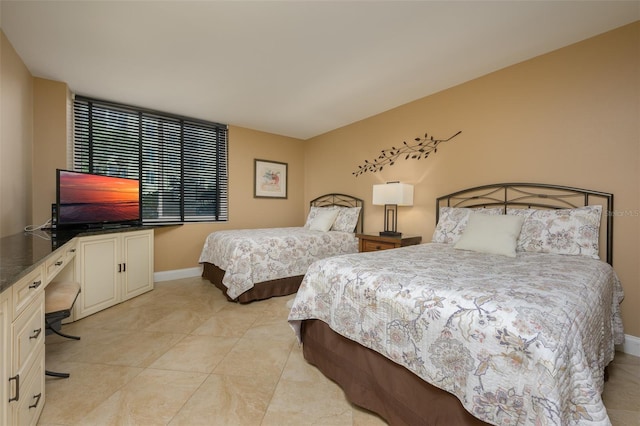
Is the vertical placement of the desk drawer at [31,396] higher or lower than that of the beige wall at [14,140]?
lower

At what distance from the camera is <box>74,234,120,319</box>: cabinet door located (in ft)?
8.75

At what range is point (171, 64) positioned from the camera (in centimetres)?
261

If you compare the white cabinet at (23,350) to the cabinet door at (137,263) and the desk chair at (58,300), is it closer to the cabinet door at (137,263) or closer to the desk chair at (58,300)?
the desk chair at (58,300)

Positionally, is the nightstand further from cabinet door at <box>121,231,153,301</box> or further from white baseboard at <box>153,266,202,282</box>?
cabinet door at <box>121,231,153,301</box>

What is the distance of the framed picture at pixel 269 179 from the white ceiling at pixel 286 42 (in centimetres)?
165

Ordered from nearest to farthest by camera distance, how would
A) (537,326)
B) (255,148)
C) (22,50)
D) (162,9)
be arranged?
1. (537,326)
2. (162,9)
3. (22,50)
4. (255,148)

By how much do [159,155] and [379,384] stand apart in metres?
4.10

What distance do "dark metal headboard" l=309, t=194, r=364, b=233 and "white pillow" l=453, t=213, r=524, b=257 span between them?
200 cm

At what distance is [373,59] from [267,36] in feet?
3.19

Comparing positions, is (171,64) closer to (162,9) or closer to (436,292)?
(162,9)

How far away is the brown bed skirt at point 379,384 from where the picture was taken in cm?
116

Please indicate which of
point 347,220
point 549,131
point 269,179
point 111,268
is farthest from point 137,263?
point 549,131

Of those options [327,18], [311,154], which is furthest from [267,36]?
[311,154]

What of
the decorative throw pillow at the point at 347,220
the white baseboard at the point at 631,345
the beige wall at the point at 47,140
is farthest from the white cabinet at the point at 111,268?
the white baseboard at the point at 631,345
